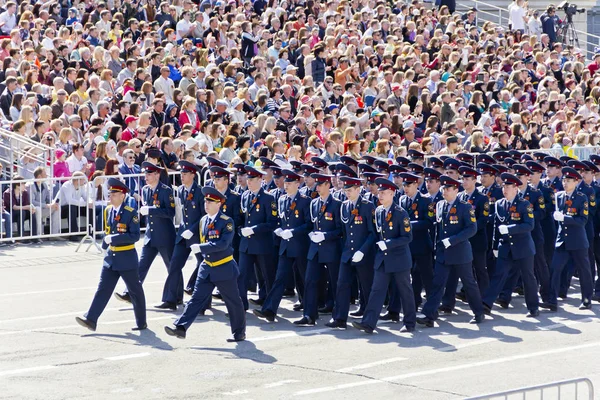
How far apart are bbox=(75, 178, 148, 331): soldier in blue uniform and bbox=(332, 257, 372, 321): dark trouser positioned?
6.65 feet

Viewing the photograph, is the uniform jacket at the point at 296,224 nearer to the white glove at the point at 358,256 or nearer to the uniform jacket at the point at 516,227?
the white glove at the point at 358,256

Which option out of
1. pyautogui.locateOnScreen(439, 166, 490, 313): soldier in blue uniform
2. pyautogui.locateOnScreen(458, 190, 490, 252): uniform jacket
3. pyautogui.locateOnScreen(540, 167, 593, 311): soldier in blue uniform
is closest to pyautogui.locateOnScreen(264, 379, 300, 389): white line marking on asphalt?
pyautogui.locateOnScreen(439, 166, 490, 313): soldier in blue uniform

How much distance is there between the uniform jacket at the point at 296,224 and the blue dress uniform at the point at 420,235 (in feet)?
3.54

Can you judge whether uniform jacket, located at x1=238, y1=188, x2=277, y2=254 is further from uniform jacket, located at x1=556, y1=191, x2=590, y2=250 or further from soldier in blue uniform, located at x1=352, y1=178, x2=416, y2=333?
uniform jacket, located at x1=556, y1=191, x2=590, y2=250

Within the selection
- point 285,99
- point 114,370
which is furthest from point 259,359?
point 285,99

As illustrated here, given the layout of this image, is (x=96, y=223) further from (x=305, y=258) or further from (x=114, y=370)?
(x=114, y=370)

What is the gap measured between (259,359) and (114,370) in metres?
1.39

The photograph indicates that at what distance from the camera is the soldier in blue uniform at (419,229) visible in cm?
1423

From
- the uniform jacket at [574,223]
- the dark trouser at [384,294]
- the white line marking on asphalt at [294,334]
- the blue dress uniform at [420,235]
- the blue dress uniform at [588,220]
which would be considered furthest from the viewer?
the blue dress uniform at [588,220]

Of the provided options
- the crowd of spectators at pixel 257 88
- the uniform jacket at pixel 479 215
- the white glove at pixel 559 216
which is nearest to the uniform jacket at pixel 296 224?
the crowd of spectators at pixel 257 88

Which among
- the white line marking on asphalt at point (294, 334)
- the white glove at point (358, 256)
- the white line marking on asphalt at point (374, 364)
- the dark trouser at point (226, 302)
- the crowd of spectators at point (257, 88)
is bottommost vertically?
the white line marking on asphalt at point (374, 364)

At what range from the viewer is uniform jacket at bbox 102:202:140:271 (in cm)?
1318

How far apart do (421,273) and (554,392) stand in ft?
14.7

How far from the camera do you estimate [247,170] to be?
1444cm
